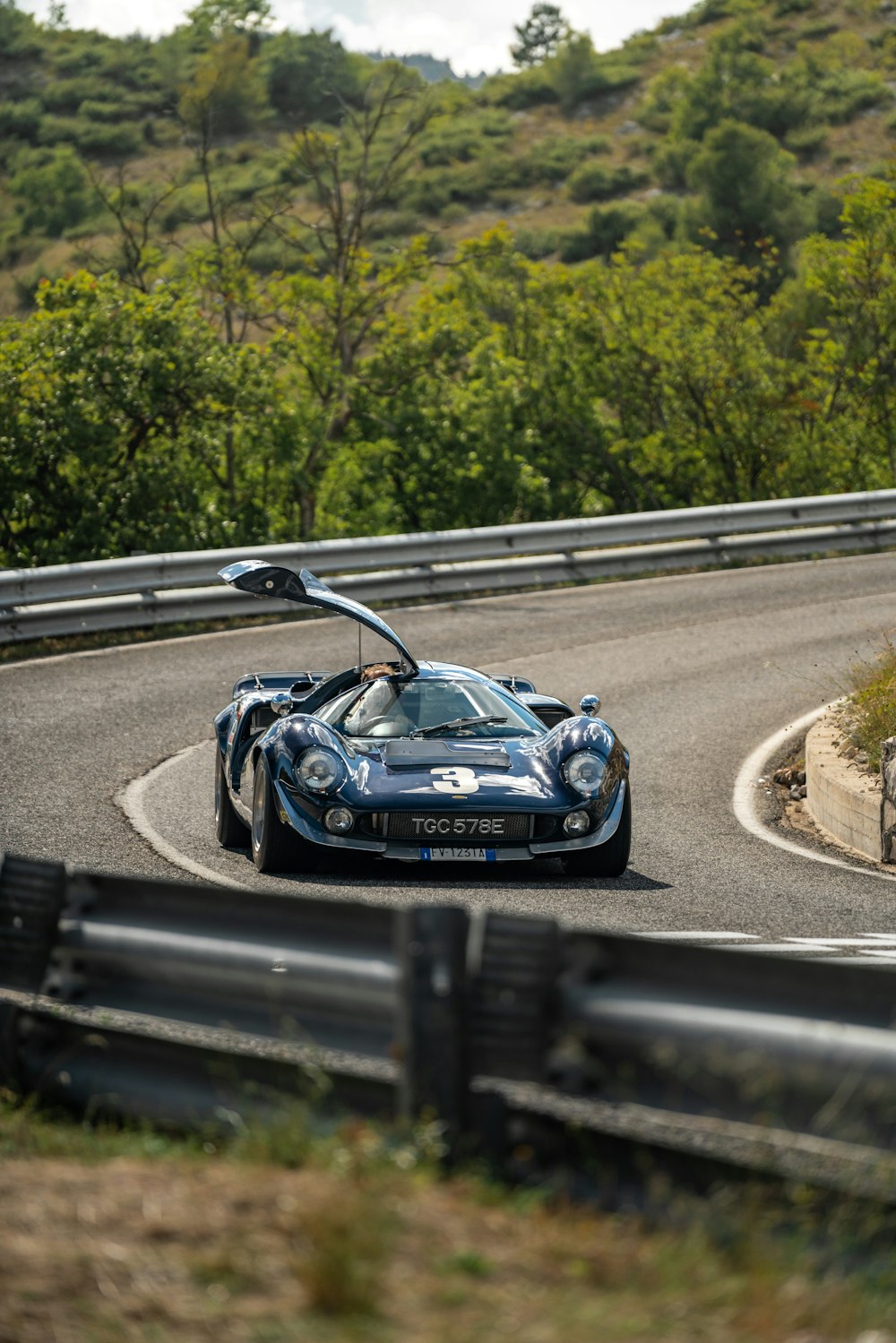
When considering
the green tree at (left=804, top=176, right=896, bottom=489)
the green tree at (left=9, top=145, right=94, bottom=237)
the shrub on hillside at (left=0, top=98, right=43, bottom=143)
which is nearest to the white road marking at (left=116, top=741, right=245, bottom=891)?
the green tree at (left=804, top=176, right=896, bottom=489)

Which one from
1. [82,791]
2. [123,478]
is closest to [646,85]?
[123,478]

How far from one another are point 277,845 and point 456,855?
Answer: 3.24ft

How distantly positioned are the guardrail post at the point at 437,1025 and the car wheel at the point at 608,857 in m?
5.38

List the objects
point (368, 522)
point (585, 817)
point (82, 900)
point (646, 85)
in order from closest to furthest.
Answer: point (82, 900) < point (585, 817) < point (368, 522) < point (646, 85)

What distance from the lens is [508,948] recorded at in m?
3.85

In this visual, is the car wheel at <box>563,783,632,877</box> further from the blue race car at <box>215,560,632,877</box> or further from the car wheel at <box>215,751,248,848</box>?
the car wheel at <box>215,751,248,848</box>

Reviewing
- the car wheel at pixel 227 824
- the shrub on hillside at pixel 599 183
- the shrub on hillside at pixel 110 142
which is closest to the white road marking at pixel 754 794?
the car wheel at pixel 227 824

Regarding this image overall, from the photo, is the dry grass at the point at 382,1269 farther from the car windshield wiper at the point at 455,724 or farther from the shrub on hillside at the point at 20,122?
the shrub on hillside at the point at 20,122

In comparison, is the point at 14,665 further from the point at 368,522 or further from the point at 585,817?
the point at 368,522

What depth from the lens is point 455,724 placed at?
390 inches

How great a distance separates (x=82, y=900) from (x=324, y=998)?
924 millimetres

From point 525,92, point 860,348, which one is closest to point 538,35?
point 525,92

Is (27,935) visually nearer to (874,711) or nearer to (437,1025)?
(437,1025)

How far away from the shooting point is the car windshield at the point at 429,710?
988 cm
